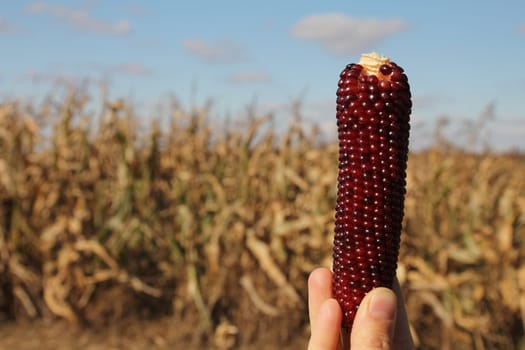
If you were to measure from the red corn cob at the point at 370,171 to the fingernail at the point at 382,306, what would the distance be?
0.46ft

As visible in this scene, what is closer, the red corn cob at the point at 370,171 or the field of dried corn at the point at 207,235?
the red corn cob at the point at 370,171

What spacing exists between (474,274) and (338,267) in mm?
3280

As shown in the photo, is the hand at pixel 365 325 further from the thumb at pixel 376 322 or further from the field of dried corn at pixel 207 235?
the field of dried corn at pixel 207 235

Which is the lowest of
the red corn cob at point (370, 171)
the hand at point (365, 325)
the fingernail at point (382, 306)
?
the hand at point (365, 325)

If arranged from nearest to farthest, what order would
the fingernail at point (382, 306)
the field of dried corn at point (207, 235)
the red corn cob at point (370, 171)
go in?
the fingernail at point (382, 306) → the red corn cob at point (370, 171) → the field of dried corn at point (207, 235)

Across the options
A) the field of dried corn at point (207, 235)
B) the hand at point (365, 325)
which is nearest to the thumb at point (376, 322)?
the hand at point (365, 325)

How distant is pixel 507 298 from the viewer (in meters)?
4.39

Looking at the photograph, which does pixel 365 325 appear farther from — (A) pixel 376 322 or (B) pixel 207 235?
(B) pixel 207 235

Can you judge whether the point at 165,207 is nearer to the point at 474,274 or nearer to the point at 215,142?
the point at 215,142

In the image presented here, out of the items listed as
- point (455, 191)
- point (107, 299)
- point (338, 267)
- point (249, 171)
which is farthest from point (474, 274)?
point (338, 267)

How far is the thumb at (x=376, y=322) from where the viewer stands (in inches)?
51.3

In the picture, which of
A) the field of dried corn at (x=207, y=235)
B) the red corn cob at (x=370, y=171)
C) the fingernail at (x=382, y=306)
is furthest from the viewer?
the field of dried corn at (x=207, y=235)

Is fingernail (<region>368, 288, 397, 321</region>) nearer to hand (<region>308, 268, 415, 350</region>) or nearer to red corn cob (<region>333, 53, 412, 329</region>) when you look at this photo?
hand (<region>308, 268, 415, 350</region>)

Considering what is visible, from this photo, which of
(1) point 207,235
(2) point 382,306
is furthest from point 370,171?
(1) point 207,235
